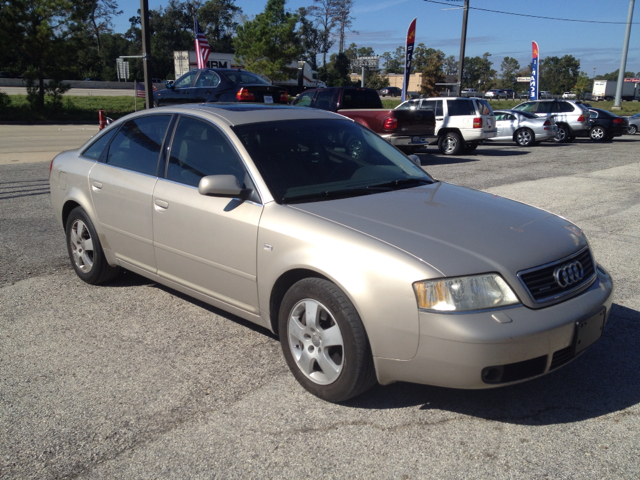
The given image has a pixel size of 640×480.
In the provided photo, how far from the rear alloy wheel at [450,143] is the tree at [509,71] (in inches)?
4680

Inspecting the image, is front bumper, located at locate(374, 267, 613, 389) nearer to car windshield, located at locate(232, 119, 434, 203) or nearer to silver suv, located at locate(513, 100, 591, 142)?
car windshield, located at locate(232, 119, 434, 203)

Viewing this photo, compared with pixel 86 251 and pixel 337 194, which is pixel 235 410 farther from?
pixel 86 251

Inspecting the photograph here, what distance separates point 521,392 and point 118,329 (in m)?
2.81

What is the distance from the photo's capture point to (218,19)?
104 meters

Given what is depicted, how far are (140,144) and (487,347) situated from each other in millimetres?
3240

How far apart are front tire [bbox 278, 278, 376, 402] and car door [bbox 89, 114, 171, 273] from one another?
155 cm

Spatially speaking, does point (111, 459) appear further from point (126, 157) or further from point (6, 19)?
point (6, 19)

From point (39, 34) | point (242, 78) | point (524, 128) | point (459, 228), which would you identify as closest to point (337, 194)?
point (459, 228)

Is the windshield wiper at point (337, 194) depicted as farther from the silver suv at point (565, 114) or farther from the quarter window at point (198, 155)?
the silver suv at point (565, 114)

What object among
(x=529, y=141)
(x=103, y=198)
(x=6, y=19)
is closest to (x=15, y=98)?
(x=6, y=19)

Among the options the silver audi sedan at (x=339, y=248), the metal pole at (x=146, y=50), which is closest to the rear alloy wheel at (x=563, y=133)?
the metal pole at (x=146, y=50)

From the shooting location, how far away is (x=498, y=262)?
296cm

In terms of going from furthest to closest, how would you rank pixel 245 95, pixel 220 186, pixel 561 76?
1. pixel 561 76
2. pixel 245 95
3. pixel 220 186

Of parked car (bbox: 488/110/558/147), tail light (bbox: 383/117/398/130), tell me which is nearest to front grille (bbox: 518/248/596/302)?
tail light (bbox: 383/117/398/130)
